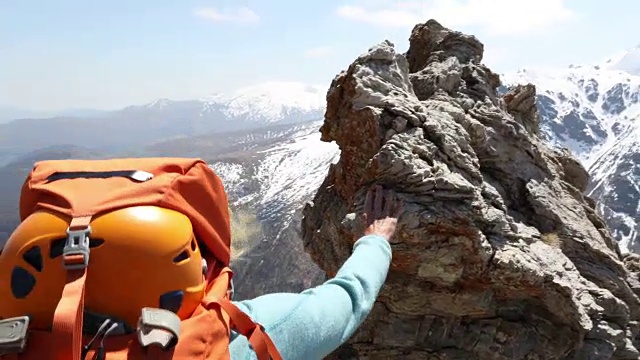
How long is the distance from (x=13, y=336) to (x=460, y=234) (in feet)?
41.6

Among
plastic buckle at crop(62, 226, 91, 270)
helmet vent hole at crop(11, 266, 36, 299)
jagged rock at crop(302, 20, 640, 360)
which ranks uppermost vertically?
plastic buckle at crop(62, 226, 91, 270)

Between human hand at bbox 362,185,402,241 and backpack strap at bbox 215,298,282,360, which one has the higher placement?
backpack strap at bbox 215,298,282,360

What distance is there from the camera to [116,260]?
3.66 m

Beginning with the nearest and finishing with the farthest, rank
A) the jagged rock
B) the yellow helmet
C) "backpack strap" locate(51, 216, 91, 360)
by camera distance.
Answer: "backpack strap" locate(51, 216, 91, 360)
the yellow helmet
the jagged rock

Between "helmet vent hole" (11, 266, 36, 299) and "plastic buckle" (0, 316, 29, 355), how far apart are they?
0.25m

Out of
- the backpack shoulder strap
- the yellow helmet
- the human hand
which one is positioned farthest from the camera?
the human hand

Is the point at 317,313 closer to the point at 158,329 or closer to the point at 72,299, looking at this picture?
the point at 158,329

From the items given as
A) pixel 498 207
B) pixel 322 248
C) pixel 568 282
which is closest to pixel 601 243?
pixel 568 282

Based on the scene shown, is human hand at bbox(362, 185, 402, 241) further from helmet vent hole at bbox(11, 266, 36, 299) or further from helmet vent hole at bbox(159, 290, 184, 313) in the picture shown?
helmet vent hole at bbox(11, 266, 36, 299)

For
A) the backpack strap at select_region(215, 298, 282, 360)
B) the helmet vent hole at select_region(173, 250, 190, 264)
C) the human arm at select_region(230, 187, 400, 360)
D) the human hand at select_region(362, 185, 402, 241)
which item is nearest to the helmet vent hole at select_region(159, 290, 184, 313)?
the helmet vent hole at select_region(173, 250, 190, 264)

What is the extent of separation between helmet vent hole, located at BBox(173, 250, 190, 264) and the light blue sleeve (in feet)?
2.57

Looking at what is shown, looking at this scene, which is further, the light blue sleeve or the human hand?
the human hand

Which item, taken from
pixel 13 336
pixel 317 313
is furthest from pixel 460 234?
pixel 13 336

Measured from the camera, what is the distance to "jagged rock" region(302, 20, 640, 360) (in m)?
14.4
